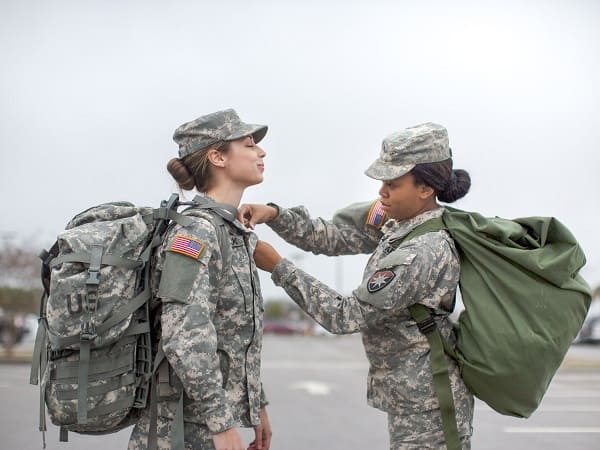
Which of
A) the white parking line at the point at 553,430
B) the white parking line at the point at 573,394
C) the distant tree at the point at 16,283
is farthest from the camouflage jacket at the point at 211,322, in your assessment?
the distant tree at the point at 16,283

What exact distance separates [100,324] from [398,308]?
44.0 inches

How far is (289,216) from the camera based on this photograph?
338 centimetres

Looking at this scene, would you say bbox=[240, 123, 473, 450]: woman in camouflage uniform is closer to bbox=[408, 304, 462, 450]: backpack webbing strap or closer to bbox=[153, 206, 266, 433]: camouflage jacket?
bbox=[408, 304, 462, 450]: backpack webbing strap

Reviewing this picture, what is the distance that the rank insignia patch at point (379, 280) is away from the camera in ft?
8.84

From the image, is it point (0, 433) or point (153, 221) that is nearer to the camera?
point (153, 221)

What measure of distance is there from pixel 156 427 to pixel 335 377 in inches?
483

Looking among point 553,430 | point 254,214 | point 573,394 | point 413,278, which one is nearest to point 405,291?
point 413,278

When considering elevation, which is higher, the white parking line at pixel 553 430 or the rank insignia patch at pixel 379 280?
the rank insignia patch at pixel 379 280

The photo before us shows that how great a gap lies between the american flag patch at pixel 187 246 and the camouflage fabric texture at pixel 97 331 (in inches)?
5.5

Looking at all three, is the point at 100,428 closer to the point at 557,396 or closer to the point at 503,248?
the point at 503,248

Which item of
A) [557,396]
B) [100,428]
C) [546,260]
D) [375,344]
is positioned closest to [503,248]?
[546,260]

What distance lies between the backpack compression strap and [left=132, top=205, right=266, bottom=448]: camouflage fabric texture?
65 cm

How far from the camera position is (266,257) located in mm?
2893

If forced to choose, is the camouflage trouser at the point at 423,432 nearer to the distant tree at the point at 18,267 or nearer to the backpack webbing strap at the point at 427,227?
the backpack webbing strap at the point at 427,227
